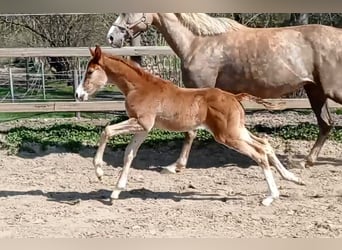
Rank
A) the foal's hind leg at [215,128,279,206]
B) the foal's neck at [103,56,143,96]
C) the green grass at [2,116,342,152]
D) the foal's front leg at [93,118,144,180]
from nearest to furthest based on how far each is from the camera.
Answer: the foal's hind leg at [215,128,279,206], the foal's front leg at [93,118,144,180], the foal's neck at [103,56,143,96], the green grass at [2,116,342,152]

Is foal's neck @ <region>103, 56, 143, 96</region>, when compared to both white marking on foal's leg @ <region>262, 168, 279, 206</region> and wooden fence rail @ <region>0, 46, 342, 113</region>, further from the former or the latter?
wooden fence rail @ <region>0, 46, 342, 113</region>

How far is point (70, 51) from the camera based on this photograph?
6.15 m

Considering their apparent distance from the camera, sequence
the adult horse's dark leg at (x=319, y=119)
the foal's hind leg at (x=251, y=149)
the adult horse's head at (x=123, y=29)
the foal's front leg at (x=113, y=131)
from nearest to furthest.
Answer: the foal's hind leg at (x=251, y=149) < the foal's front leg at (x=113, y=131) < the adult horse's head at (x=123, y=29) < the adult horse's dark leg at (x=319, y=119)

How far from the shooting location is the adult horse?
497cm

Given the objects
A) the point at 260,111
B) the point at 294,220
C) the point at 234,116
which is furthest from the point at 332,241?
the point at 260,111

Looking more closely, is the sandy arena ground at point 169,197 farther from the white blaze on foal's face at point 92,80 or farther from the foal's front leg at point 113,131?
the white blaze on foal's face at point 92,80

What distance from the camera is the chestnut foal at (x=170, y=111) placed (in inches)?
153

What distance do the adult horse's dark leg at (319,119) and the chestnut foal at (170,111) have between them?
1226 mm

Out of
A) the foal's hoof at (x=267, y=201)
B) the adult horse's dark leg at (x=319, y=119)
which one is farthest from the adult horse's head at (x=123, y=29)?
the foal's hoof at (x=267, y=201)

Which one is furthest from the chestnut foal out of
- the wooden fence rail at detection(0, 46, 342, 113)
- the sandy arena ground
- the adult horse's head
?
the wooden fence rail at detection(0, 46, 342, 113)

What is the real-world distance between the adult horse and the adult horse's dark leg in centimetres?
11

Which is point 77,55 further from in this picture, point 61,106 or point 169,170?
point 169,170

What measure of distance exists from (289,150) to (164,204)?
2.30m

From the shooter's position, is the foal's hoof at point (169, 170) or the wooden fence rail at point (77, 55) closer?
the foal's hoof at point (169, 170)
